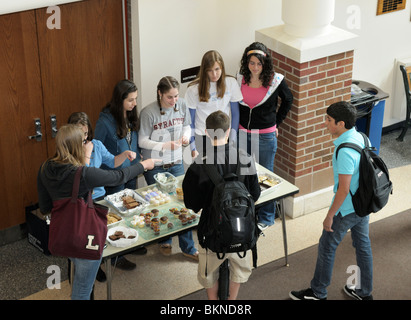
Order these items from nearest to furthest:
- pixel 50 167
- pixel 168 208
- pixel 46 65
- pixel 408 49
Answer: pixel 50 167
pixel 168 208
pixel 46 65
pixel 408 49

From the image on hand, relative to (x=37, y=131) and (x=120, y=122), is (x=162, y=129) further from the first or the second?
(x=37, y=131)

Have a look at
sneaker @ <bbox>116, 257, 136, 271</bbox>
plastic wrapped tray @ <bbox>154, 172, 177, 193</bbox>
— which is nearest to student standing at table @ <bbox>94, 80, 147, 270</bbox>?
plastic wrapped tray @ <bbox>154, 172, 177, 193</bbox>

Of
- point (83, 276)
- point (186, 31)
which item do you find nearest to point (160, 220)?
point (83, 276)

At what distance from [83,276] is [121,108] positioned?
158 cm

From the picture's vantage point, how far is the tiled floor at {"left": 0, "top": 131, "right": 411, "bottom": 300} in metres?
5.82

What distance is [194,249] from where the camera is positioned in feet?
20.4

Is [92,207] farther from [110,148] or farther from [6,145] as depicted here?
[6,145]

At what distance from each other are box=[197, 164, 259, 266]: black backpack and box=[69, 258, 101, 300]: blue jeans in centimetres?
88

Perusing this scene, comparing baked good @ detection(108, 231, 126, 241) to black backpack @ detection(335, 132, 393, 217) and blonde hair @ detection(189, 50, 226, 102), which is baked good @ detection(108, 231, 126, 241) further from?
black backpack @ detection(335, 132, 393, 217)

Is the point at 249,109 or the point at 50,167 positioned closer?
the point at 50,167

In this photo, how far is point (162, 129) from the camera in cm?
582

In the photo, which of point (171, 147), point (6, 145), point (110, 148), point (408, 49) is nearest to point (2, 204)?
point (6, 145)

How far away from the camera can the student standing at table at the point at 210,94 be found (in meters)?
5.89

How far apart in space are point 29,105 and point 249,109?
2150 millimetres
